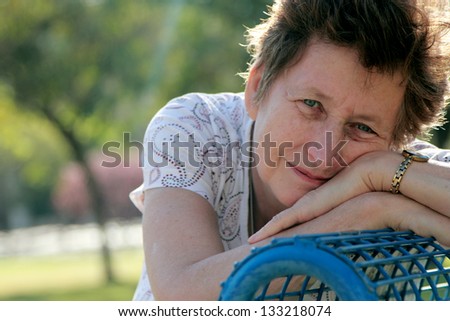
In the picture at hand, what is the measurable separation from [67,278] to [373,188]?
15.7 metres

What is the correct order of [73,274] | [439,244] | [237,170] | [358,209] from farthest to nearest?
[73,274]
[237,170]
[358,209]
[439,244]

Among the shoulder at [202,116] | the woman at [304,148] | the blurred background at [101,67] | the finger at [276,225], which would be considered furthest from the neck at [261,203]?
the blurred background at [101,67]

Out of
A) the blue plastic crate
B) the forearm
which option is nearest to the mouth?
the forearm

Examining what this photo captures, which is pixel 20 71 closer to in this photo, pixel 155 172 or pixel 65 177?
pixel 155 172

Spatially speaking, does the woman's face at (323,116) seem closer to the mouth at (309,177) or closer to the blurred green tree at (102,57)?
the mouth at (309,177)

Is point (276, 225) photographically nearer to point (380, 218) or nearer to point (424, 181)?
point (380, 218)

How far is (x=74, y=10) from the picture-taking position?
1609cm

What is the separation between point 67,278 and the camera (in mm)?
17062

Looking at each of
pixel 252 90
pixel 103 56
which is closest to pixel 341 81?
pixel 252 90

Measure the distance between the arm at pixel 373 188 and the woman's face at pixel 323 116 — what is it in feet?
0.45

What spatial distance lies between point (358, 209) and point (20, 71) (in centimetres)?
1445

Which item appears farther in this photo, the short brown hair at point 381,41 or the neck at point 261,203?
the neck at point 261,203

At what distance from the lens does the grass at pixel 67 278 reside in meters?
13.3
